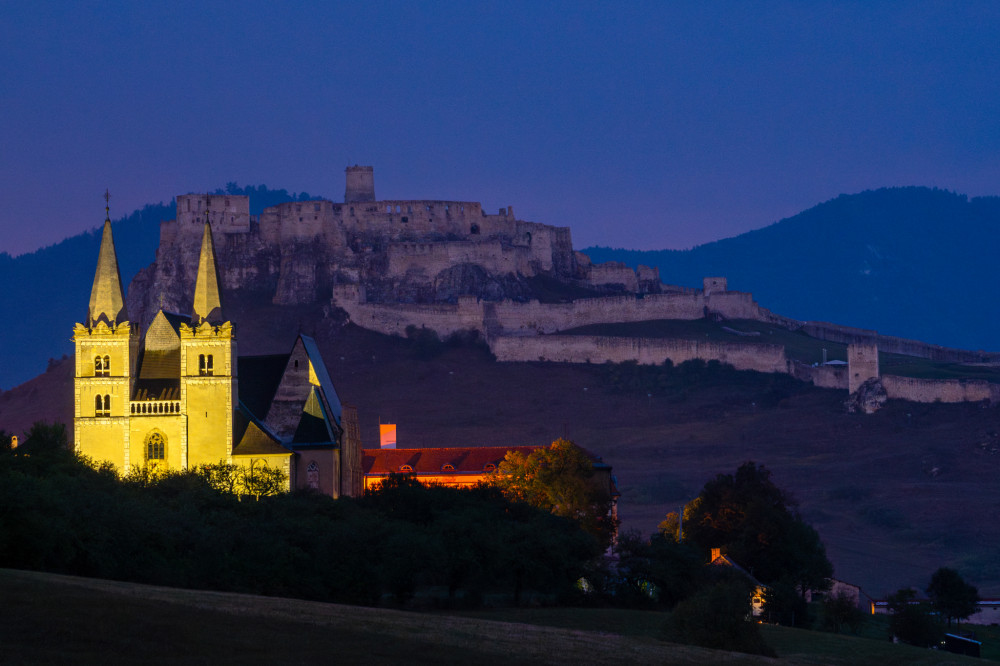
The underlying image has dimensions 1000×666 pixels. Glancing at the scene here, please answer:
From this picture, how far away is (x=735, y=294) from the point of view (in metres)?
147

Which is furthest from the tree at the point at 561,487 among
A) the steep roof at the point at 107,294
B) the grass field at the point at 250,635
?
the grass field at the point at 250,635

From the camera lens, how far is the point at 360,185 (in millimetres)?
153250

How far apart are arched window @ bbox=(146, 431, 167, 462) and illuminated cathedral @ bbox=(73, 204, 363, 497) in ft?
0.13

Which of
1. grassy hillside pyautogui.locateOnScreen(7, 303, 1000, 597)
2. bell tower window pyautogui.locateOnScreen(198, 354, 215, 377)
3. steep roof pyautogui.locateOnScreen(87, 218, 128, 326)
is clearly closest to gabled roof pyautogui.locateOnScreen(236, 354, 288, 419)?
bell tower window pyautogui.locateOnScreen(198, 354, 215, 377)

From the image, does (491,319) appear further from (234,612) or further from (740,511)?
(234,612)

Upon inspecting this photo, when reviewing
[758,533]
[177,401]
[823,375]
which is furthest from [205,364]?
[823,375]

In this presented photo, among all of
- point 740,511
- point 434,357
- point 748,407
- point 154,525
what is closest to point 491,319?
point 434,357

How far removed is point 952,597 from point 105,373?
35.0 m

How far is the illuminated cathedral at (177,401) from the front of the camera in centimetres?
6625

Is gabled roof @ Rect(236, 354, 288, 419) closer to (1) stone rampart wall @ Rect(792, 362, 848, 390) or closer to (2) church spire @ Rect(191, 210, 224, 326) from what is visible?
(2) church spire @ Rect(191, 210, 224, 326)

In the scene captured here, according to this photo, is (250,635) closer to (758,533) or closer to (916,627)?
(916,627)

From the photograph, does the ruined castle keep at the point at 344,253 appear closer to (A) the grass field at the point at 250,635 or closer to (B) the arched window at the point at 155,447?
(B) the arched window at the point at 155,447

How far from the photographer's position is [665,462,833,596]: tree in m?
66.9

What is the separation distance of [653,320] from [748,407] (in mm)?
23088
